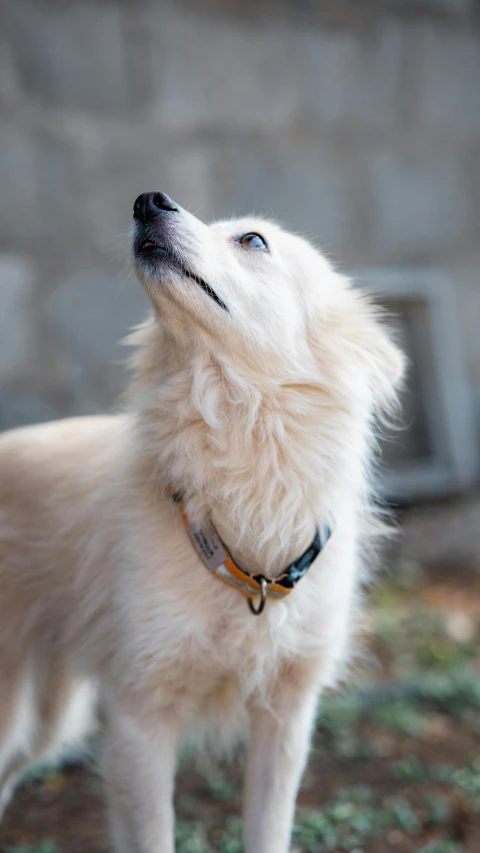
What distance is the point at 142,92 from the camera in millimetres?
4395

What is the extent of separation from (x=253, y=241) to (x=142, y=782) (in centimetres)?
147

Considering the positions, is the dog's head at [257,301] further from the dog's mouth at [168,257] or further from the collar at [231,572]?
the collar at [231,572]

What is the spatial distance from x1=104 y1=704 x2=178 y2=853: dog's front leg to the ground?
0.57 meters

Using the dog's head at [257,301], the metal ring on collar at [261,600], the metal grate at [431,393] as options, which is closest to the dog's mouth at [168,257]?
the dog's head at [257,301]

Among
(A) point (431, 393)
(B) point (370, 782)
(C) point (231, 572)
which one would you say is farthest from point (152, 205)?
(A) point (431, 393)

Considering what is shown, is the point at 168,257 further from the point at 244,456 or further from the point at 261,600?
the point at 261,600

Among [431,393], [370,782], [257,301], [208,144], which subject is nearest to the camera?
[257,301]

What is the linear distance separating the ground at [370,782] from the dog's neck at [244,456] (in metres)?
1.18

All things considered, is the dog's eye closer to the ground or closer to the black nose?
the black nose

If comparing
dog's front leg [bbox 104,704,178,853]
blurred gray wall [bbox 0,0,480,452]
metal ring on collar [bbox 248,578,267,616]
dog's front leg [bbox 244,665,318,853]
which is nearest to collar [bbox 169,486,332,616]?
metal ring on collar [bbox 248,578,267,616]

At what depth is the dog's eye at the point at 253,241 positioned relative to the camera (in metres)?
2.19

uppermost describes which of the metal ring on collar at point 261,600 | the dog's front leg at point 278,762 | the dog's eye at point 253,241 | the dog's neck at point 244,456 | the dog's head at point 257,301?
the dog's eye at point 253,241

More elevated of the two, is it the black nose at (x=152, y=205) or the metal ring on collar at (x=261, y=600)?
the black nose at (x=152, y=205)

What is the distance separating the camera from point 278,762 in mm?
2207
